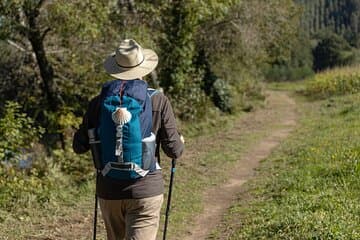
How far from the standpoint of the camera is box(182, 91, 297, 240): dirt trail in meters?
8.12

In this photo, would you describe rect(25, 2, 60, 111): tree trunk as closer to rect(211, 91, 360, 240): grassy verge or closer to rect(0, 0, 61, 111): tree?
rect(0, 0, 61, 111): tree

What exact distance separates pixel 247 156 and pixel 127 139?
9.03 m

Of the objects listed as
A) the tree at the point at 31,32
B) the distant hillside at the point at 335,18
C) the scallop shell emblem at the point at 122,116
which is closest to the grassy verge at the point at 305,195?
the scallop shell emblem at the point at 122,116

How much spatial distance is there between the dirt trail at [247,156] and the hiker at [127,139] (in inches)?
131

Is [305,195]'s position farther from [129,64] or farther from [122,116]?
[122,116]

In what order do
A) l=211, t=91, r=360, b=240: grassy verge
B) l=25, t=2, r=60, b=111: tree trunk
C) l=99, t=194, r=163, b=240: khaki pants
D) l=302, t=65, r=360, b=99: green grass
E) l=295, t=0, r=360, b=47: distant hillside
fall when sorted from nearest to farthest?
l=99, t=194, r=163, b=240: khaki pants < l=211, t=91, r=360, b=240: grassy verge < l=25, t=2, r=60, b=111: tree trunk < l=302, t=65, r=360, b=99: green grass < l=295, t=0, r=360, b=47: distant hillside

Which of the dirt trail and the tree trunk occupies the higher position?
the tree trunk

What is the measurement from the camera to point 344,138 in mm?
11852

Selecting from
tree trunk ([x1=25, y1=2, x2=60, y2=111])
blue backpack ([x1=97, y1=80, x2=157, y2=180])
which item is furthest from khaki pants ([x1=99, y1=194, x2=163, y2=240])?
tree trunk ([x1=25, y1=2, x2=60, y2=111])

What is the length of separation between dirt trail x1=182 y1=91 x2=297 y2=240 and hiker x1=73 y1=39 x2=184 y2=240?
332 cm

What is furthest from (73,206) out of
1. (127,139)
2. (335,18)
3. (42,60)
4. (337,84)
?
(335,18)

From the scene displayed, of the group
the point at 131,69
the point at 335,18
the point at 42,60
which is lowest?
the point at 42,60

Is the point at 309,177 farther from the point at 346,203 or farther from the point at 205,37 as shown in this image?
the point at 205,37

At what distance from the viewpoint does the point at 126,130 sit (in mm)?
3955
